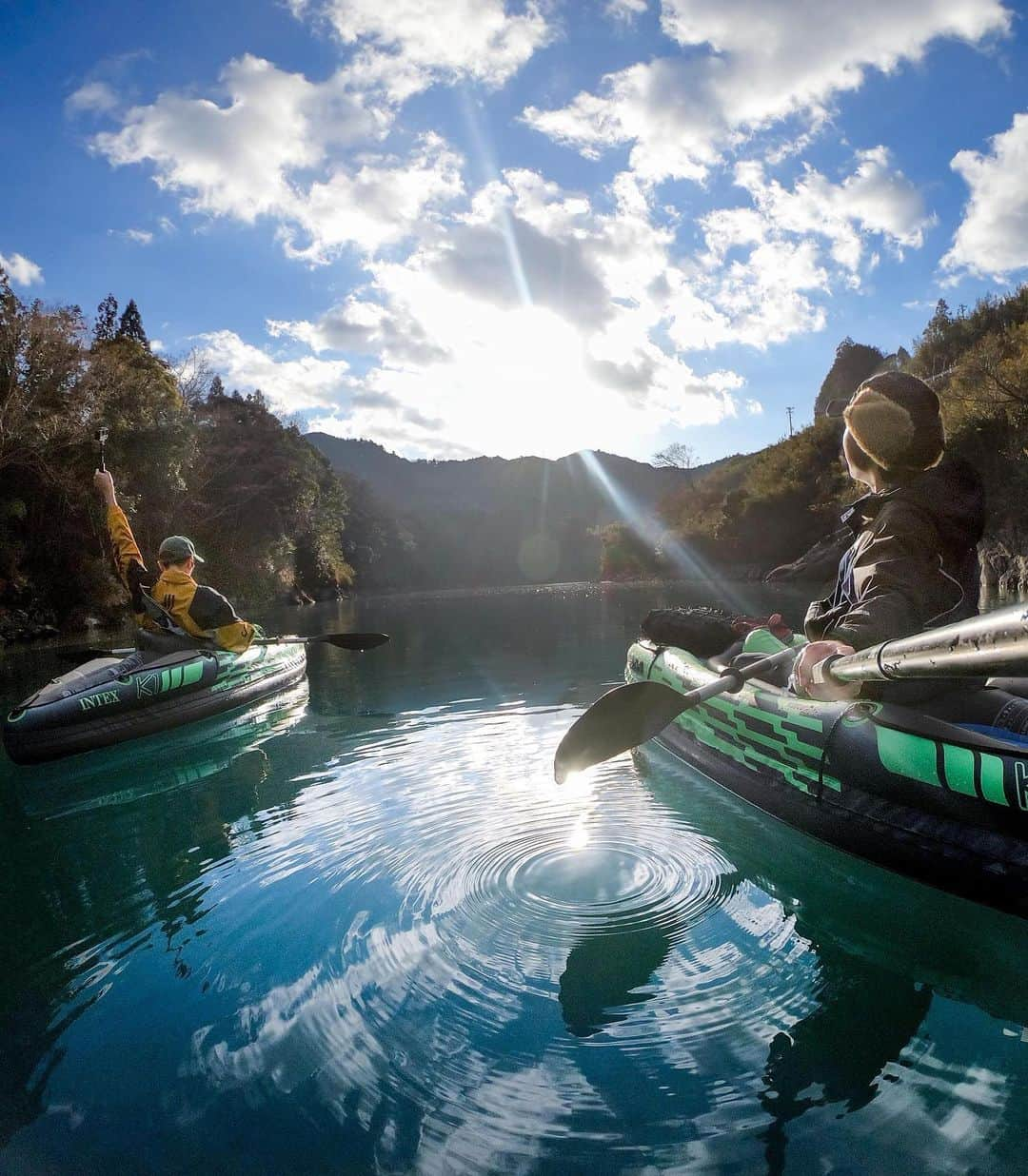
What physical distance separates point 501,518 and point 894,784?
4740 inches

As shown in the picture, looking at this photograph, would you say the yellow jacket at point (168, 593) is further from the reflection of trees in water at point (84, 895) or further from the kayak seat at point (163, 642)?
the reflection of trees in water at point (84, 895)

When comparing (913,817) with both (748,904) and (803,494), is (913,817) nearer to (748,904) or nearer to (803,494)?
(748,904)

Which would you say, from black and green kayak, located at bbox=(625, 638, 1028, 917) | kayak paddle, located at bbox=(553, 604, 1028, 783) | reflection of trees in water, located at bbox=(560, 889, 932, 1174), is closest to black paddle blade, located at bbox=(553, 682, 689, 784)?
kayak paddle, located at bbox=(553, 604, 1028, 783)

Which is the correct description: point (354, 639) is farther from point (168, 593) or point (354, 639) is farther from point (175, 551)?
point (175, 551)

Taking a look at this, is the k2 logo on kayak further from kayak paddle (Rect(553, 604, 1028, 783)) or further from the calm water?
the calm water

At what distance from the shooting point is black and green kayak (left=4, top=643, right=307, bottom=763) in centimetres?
637

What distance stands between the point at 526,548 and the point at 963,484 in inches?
4539

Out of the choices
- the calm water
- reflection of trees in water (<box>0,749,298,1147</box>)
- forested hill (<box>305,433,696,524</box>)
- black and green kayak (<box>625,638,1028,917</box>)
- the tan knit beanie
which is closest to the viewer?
the calm water

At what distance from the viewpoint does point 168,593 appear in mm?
8062

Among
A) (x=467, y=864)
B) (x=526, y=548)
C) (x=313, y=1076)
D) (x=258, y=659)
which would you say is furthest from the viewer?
(x=526, y=548)

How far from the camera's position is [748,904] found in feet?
10.9

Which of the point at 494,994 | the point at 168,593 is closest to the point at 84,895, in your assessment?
the point at 494,994

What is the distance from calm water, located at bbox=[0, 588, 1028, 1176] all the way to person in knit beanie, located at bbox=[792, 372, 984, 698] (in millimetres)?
1297

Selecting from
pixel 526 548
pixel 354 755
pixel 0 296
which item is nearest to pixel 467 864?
pixel 354 755
